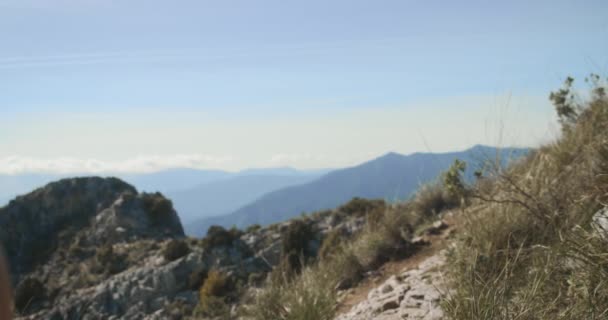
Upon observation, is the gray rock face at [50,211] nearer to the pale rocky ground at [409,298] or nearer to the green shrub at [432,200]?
the green shrub at [432,200]

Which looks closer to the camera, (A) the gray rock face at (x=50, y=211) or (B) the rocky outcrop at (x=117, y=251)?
(B) the rocky outcrop at (x=117, y=251)

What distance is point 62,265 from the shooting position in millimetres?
38281

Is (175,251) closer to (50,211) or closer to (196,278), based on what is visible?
(196,278)

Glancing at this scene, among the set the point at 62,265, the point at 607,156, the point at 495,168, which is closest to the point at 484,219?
the point at 495,168

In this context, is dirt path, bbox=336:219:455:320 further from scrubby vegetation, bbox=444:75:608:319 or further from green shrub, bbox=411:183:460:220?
green shrub, bbox=411:183:460:220

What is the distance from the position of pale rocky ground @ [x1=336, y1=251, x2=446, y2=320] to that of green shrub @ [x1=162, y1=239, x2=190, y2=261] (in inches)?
961

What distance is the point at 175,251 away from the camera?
28.5 m

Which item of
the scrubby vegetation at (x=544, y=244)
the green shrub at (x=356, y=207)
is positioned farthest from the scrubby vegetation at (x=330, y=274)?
the green shrub at (x=356, y=207)

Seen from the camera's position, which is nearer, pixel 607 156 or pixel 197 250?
pixel 607 156

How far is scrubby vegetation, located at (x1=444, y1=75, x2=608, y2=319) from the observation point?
300cm

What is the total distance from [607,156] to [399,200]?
5.10 m

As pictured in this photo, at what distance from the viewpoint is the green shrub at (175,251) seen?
28.4m

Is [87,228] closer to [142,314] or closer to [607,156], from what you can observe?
[142,314]

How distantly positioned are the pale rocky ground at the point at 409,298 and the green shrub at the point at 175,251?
2440 centimetres
